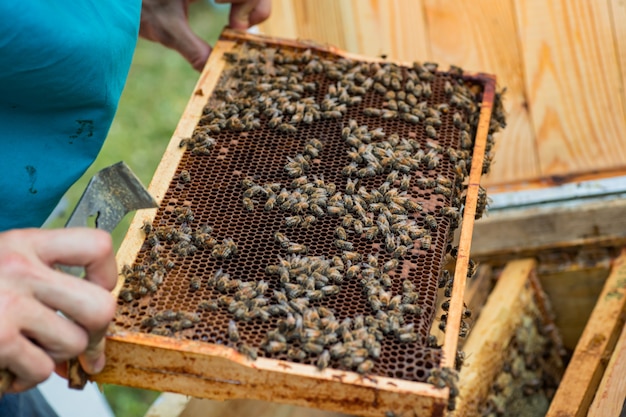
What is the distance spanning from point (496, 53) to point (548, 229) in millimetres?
1149

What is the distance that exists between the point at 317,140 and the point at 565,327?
2.49m

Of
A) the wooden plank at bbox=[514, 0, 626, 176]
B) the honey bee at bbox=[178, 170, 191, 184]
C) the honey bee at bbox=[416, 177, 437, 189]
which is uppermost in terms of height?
the wooden plank at bbox=[514, 0, 626, 176]

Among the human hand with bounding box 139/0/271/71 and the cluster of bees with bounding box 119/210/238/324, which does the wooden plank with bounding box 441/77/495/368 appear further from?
the human hand with bounding box 139/0/271/71

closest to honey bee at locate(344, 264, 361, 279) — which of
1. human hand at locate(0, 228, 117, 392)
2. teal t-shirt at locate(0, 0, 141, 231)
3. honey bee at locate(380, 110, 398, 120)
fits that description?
human hand at locate(0, 228, 117, 392)

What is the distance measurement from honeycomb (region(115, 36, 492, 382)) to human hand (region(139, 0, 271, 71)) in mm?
220

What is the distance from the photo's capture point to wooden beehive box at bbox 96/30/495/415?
2.45 m

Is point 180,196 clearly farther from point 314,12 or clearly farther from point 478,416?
point 314,12

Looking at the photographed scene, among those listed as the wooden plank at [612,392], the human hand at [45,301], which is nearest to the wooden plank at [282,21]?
the wooden plank at [612,392]

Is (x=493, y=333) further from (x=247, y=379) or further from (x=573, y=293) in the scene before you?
(x=247, y=379)

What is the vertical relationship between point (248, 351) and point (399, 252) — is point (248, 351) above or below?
below

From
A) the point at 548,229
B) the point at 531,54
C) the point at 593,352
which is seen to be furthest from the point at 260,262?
the point at 531,54

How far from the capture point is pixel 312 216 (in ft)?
10.0

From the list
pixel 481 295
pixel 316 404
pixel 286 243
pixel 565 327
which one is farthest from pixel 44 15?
pixel 565 327

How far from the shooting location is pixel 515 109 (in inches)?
193
